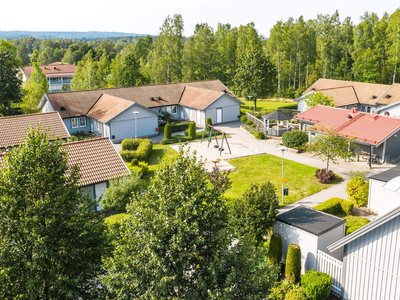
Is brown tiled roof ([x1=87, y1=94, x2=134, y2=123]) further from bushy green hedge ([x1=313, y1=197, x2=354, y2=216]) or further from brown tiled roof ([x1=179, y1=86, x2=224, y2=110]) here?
bushy green hedge ([x1=313, y1=197, x2=354, y2=216])

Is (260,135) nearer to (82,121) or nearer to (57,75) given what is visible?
(82,121)

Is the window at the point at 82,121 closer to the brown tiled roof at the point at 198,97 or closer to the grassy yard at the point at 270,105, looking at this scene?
the brown tiled roof at the point at 198,97

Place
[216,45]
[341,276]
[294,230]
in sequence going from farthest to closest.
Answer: [216,45] → [294,230] → [341,276]

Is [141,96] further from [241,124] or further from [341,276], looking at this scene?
[341,276]

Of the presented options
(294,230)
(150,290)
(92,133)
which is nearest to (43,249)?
(150,290)

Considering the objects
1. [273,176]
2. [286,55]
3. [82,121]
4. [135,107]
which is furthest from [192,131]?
[286,55]

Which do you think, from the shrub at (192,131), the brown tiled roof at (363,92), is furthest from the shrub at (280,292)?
the brown tiled roof at (363,92)

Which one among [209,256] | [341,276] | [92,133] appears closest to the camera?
[209,256]
